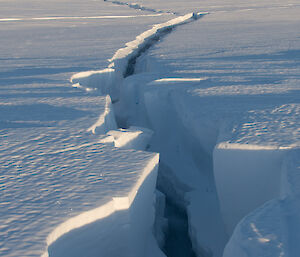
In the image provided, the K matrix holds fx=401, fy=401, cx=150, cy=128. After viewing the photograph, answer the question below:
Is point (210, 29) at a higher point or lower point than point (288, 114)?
higher

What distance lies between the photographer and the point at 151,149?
167 inches

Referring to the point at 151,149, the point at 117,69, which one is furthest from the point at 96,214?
the point at 117,69

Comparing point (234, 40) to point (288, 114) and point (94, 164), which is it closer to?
point (288, 114)

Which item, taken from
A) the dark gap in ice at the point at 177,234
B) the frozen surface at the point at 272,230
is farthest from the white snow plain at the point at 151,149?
the dark gap in ice at the point at 177,234

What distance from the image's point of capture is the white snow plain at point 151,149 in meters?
2.02

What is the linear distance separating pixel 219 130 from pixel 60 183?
1.44m

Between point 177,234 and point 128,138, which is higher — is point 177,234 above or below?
below

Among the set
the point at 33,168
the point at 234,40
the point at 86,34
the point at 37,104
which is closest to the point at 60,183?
the point at 33,168

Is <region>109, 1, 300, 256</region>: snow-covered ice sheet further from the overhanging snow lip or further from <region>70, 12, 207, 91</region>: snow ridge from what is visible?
<region>70, 12, 207, 91</region>: snow ridge

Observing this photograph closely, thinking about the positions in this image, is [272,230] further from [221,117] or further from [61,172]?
[221,117]

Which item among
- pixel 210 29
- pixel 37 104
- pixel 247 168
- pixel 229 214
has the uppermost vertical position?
pixel 210 29

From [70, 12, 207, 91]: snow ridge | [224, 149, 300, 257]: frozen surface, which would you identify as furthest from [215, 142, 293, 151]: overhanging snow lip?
[70, 12, 207, 91]: snow ridge

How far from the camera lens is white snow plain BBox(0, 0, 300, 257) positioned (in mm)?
2020

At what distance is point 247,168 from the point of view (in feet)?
8.99
